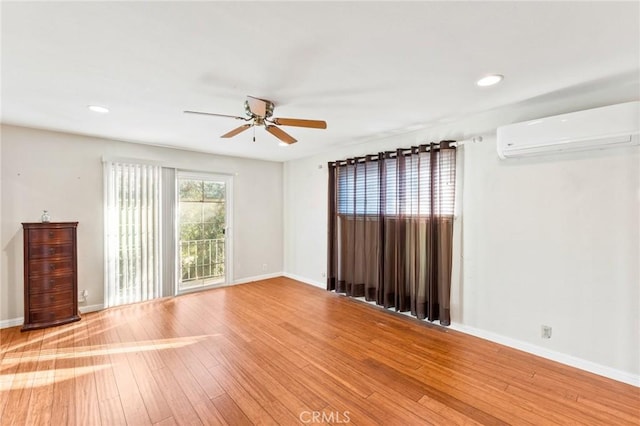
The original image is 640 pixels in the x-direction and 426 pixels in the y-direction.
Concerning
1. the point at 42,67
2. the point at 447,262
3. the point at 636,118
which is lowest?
the point at 447,262

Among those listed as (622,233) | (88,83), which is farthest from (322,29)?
(622,233)

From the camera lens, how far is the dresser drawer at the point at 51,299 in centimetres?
338

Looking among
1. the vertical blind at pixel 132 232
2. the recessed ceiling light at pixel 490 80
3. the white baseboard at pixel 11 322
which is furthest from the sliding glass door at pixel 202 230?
the recessed ceiling light at pixel 490 80

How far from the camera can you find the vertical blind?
13.5 feet

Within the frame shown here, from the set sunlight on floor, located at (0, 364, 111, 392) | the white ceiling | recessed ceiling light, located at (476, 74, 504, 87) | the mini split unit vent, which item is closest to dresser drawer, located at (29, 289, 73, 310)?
sunlight on floor, located at (0, 364, 111, 392)

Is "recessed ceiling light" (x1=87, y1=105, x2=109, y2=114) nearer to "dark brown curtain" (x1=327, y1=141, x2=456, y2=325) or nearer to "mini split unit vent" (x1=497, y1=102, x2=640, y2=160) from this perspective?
"dark brown curtain" (x1=327, y1=141, x2=456, y2=325)

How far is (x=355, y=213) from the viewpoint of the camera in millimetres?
4512

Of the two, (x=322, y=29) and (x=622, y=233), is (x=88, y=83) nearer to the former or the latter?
(x=322, y=29)

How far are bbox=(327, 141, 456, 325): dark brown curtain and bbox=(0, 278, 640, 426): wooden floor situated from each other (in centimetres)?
45

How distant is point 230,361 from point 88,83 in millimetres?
2712

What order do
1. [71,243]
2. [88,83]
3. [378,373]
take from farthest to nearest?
[71,243] → [378,373] → [88,83]

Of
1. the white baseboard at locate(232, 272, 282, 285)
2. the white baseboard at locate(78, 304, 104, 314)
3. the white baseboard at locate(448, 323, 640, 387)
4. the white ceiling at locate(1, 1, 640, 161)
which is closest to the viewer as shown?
the white ceiling at locate(1, 1, 640, 161)

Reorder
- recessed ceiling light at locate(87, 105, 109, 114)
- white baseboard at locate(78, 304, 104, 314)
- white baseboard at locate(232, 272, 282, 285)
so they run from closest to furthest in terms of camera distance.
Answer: recessed ceiling light at locate(87, 105, 109, 114) < white baseboard at locate(78, 304, 104, 314) < white baseboard at locate(232, 272, 282, 285)

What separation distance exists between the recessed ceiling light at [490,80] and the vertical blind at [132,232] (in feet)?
14.8
